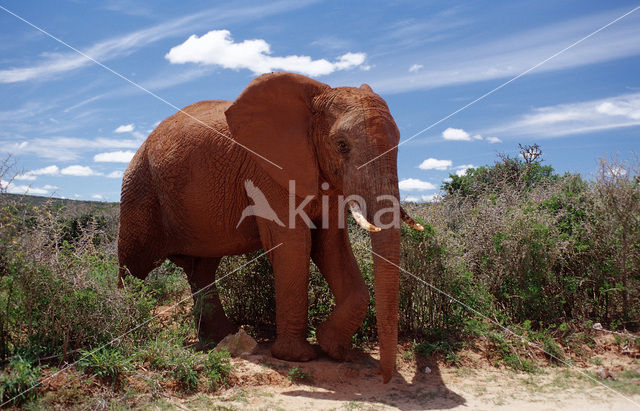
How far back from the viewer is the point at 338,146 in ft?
19.0

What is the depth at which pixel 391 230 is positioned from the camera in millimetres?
5227

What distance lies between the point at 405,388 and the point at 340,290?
145 centimetres

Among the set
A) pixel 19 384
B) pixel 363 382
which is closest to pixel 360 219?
pixel 363 382

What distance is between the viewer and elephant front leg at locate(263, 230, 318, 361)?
20.5 feet

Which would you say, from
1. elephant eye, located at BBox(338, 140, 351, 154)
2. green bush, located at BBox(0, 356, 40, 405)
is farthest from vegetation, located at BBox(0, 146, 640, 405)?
elephant eye, located at BBox(338, 140, 351, 154)

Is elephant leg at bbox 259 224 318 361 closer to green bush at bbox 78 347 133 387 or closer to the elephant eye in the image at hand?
the elephant eye

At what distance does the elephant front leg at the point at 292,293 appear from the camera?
623 cm

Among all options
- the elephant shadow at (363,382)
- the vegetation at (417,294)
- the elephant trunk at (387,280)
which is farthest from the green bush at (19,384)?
the elephant trunk at (387,280)

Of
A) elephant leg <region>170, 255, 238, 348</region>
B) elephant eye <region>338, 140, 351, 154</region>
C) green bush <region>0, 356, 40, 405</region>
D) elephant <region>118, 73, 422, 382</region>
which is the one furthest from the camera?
elephant leg <region>170, 255, 238, 348</region>

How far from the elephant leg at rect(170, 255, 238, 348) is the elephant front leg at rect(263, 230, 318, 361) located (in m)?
1.13

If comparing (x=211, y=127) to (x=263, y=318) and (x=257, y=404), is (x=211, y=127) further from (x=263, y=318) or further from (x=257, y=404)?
(x=257, y=404)

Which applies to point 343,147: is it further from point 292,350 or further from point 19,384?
point 19,384

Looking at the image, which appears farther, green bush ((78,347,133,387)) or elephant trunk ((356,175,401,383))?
elephant trunk ((356,175,401,383))

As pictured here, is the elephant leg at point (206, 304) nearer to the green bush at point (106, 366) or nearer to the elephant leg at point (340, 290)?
the elephant leg at point (340, 290)
